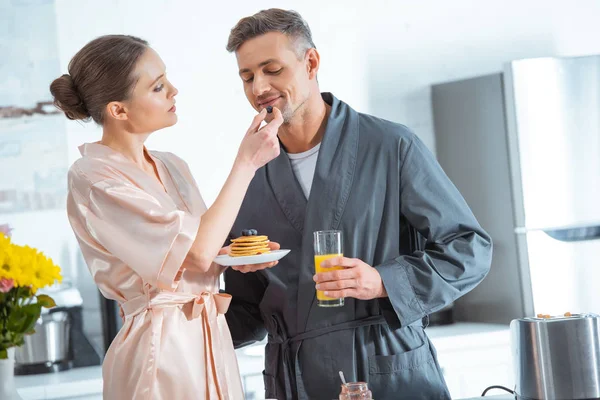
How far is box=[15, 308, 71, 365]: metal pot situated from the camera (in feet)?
11.9

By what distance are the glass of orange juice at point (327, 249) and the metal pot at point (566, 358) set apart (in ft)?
1.52

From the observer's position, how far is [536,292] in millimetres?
4082

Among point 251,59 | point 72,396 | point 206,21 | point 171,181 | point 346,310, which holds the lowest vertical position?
point 72,396

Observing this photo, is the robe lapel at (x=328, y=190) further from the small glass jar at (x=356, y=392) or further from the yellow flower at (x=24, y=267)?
the yellow flower at (x=24, y=267)

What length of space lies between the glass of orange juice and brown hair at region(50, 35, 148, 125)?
0.57 meters

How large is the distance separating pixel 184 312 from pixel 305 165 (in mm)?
580

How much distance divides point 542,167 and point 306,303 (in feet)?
7.33

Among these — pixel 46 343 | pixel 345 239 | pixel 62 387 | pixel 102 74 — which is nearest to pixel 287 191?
pixel 345 239

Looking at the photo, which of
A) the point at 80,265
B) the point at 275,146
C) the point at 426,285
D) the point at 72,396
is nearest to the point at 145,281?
the point at 275,146

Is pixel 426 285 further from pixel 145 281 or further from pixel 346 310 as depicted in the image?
pixel 145 281

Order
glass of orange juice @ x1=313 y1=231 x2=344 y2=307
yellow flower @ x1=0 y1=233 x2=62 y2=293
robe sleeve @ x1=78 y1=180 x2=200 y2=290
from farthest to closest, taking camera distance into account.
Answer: glass of orange juice @ x1=313 y1=231 x2=344 y2=307 → robe sleeve @ x1=78 y1=180 x2=200 y2=290 → yellow flower @ x1=0 y1=233 x2=62 y2=293

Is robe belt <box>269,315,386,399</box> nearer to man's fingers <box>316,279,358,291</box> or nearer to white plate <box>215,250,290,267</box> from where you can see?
man's fingers <box>316,279,358,291</box>

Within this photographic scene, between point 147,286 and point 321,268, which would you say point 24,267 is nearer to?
point 147,286

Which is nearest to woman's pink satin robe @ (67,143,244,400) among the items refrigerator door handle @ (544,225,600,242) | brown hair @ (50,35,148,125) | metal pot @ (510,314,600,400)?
brown hair @ (50,35,148,125)
